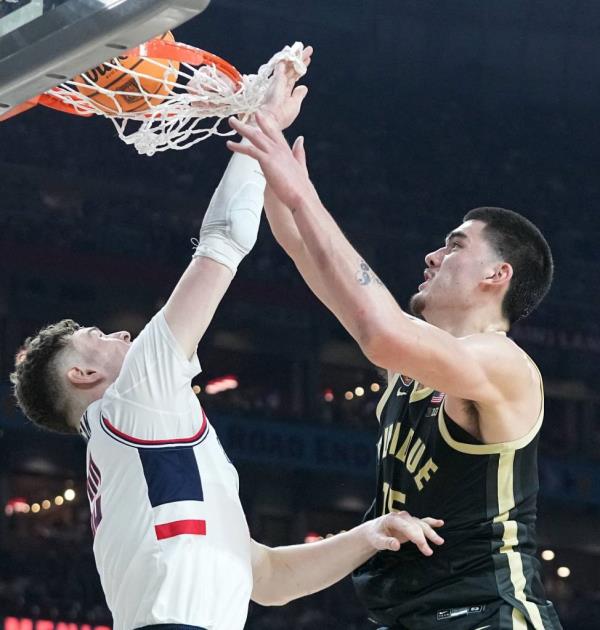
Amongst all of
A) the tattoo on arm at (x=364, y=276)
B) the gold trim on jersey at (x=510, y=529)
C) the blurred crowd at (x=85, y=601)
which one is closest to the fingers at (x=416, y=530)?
the gold trim on jersey at (x=510, y=529)

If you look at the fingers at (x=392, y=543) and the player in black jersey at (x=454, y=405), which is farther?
the fingers at (x=392, y=543)

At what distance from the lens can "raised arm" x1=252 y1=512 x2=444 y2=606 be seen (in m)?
3.12

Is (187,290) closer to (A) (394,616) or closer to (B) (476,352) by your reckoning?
(B) (476,352)

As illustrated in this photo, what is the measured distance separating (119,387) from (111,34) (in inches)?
39.3

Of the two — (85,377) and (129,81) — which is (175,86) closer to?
(129,81)

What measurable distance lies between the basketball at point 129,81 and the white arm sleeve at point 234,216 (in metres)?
0.29

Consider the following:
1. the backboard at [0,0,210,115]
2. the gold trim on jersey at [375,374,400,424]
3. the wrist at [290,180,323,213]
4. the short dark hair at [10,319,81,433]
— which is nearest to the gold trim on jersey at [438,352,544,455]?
the gold trim on jersey at [375,374,400,424]

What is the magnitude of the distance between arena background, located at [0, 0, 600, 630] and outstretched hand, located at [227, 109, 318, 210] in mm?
11678

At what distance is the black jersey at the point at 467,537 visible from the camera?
120 inches

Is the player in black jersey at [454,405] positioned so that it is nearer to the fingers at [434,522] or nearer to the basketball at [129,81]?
the fingers at [434,522]

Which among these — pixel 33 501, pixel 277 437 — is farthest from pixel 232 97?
pixel 33 501

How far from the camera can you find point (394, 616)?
10.3 ft

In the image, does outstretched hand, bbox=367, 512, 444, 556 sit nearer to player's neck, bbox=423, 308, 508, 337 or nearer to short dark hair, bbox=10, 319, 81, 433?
player's neck, bbox=423, 308, 508, 337

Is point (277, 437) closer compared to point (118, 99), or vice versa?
point (118, 99)
